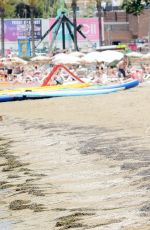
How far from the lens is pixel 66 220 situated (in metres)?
7.68

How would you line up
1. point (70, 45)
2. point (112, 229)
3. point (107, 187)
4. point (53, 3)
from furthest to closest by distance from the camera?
point (53, 3)
point (70, 45)
point (107, 187)
point (112, 229)

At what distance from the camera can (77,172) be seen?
10812 millimetres

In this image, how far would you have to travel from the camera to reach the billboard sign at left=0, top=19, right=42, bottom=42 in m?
85.8

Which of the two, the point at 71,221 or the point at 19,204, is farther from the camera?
the point at 19,204

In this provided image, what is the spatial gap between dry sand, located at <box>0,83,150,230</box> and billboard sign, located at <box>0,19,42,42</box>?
6534 centimetres

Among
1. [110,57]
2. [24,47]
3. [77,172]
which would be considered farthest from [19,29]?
[77,172]

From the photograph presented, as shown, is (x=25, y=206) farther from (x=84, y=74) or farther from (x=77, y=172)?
(x=84, y=74)

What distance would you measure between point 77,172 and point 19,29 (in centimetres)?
7636

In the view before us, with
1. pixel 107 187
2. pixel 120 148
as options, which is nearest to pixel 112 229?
pixel 107 187

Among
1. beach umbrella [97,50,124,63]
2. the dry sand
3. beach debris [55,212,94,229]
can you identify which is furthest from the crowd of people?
beach debris [55,212,94,229]

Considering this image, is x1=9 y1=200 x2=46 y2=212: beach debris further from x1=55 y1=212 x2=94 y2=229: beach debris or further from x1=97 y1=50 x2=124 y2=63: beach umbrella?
x1=97 y1=50 x2=124 y2=63: beach umbrella

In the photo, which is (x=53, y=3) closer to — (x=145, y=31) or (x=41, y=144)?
(x=145, y=31)

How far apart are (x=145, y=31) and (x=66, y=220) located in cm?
8409

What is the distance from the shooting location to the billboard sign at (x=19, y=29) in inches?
3376
